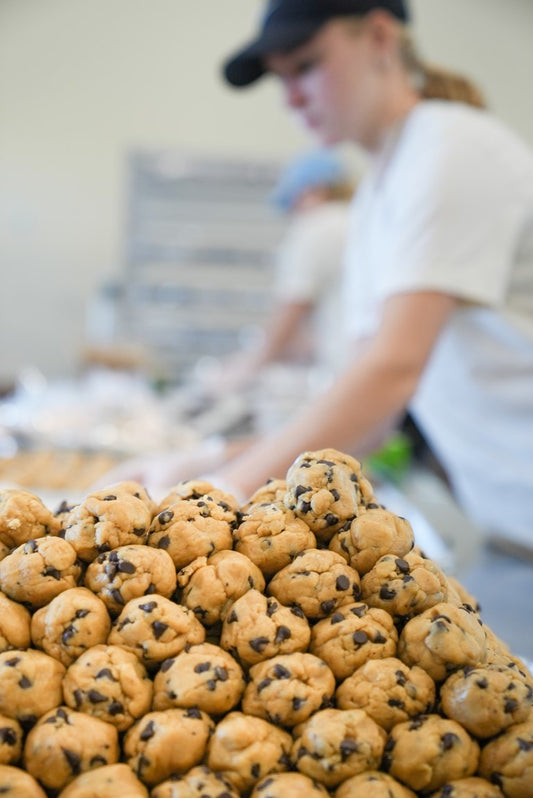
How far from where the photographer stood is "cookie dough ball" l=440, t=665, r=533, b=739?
0.68m

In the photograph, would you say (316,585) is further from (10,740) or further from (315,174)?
(315,174)

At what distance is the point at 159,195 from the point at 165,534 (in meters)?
6.42

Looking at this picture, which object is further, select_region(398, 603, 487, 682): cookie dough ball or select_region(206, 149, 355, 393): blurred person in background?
select_region(206, 149, 355, 393): blurred person in background

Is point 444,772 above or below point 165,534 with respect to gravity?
below

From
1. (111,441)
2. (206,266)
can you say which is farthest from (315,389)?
(206,266)

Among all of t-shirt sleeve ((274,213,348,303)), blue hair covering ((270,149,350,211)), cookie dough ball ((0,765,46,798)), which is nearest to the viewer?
cookie dough ball ((0,765,46,798))

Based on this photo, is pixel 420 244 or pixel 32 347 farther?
pixel 32 347

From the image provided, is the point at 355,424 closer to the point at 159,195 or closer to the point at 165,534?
the point at 165,534

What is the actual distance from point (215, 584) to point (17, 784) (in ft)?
0.80

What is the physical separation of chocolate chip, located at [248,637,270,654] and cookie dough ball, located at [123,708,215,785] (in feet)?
0.27

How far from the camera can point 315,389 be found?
3.38m

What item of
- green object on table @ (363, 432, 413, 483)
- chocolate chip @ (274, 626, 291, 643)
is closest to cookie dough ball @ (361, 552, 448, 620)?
chocolate chip @ (274, 626, 291, 643)

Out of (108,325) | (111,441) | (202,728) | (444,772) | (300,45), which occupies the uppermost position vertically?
(108,325)

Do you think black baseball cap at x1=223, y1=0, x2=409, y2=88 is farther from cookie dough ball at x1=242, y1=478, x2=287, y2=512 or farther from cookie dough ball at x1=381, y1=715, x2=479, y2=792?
cookie dough ball at x1=381, y1=715, x2=479, y2=792
